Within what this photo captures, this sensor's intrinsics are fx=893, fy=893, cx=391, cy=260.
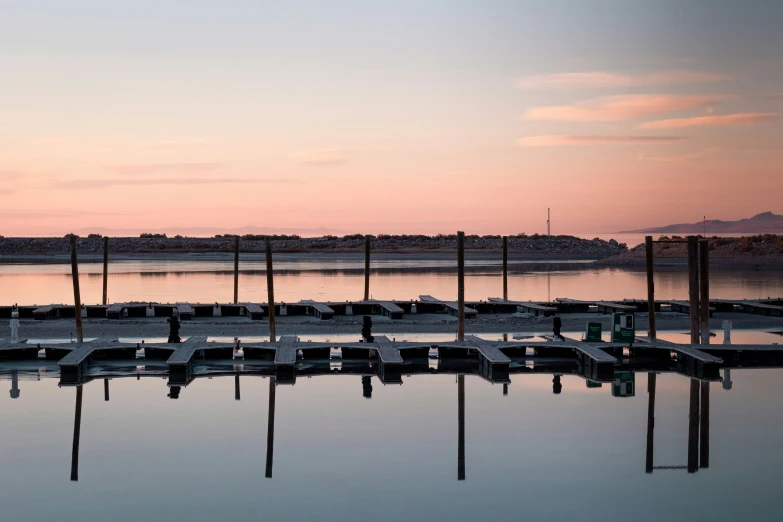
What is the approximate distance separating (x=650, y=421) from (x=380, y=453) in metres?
5.99

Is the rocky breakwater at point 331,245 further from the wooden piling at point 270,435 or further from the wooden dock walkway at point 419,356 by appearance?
the wooden piling at point 270,435

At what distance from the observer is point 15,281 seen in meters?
62.2

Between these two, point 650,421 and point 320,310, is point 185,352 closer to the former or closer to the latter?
point 320,310

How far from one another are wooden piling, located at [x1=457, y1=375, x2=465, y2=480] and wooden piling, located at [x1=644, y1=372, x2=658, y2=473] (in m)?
3.06

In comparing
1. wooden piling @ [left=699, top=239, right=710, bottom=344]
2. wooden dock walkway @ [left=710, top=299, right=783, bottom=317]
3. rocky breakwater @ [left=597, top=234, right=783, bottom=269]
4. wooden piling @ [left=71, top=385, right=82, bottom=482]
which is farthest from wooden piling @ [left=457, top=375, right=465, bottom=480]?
rocky breakwater @ [left=597, top=234, right=783, bottom=269]

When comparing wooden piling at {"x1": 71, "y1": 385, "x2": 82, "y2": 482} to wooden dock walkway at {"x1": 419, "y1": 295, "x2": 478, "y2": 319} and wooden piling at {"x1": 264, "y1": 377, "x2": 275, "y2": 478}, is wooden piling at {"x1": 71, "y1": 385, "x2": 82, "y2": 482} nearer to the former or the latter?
wooden piling at {"x1": 264, "y1": 377, "x2": 275, "y2": 478}

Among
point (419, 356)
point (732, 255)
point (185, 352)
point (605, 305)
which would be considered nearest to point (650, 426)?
point (419, 356)

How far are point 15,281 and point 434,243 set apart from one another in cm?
9646

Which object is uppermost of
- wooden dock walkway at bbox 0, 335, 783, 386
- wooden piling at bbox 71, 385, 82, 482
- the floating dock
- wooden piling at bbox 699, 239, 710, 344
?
wooden piling at bbox 699, 239, 710, 344

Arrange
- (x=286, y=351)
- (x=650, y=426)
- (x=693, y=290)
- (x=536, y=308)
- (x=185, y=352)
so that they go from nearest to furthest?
1. (x=650, y=426)
2. (x=185, y=352)
3. (x=286, y=351)
4. (x=693, y=290)
5. (x=536, y=308)

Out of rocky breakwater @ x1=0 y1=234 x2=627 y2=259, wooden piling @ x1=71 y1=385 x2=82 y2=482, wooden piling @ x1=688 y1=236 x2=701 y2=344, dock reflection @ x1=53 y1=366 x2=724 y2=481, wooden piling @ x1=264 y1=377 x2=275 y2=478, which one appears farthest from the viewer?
rocky breakwater @ x1=0 y1=234 x2=627 y2=259

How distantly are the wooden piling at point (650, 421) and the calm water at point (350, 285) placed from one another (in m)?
23.8

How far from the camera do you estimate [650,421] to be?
18062mm

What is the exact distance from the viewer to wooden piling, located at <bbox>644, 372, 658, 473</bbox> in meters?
15.2
